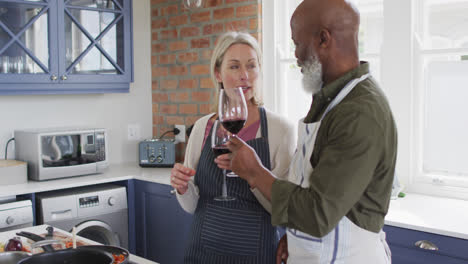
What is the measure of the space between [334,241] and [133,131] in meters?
3.06

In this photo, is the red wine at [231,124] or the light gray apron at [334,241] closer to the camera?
the light gray apron at [334,241]

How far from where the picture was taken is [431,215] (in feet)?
7.40

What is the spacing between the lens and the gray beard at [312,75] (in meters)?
1.20

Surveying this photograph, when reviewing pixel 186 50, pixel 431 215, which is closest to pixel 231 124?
pixel 431 215

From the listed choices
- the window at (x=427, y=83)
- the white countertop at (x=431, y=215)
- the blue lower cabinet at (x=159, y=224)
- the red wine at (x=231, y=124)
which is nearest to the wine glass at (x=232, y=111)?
the red wine at (x=231, y=124)

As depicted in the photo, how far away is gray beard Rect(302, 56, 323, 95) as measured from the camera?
1202mm

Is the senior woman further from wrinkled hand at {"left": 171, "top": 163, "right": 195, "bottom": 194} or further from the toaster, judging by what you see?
the toaster

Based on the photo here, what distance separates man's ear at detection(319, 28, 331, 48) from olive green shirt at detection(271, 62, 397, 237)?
0.09 metres

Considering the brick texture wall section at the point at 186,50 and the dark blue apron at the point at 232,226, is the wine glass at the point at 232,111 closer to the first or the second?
the dark blue apron at the point at 232,226

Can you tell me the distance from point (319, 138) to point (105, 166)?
2480mm

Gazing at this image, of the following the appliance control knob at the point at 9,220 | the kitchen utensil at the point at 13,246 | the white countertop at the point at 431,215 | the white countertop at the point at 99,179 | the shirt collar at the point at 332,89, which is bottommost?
the appliance control knob at the point at 9,220

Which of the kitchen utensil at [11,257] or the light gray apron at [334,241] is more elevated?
the light gray apron at [334,241]

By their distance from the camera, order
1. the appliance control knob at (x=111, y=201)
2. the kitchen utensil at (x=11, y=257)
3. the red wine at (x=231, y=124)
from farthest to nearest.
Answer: the appliance control knob at (x=111, y=201) → the red wine at (x=231, y=124) → the kitchen utensil at (x=11, y=257)

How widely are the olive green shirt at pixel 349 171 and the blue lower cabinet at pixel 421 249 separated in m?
0.98
